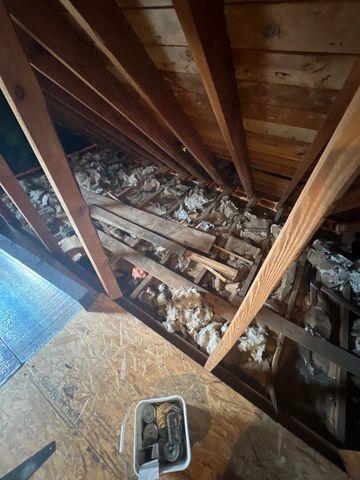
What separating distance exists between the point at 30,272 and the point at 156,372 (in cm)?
150

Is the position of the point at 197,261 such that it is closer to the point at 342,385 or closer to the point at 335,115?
the point at 342,385

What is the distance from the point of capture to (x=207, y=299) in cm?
194

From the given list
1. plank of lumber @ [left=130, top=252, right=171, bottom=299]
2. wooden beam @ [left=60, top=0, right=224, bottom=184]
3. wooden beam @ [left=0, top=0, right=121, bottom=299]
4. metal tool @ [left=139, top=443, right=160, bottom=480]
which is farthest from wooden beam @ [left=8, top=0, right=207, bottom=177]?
metal tool @ [left=139, top=443, right=160, bottom=480]

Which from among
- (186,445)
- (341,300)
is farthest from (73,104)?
(341,300)

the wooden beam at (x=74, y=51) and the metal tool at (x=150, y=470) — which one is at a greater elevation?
the wooden beam at (x=74, y=51)

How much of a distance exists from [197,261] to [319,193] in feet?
5.95

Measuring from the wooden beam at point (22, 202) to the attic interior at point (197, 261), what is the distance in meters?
0.01

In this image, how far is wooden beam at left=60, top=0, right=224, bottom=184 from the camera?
3.01 ft

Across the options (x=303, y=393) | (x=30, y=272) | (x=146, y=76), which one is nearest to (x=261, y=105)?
(x=146, y=76)

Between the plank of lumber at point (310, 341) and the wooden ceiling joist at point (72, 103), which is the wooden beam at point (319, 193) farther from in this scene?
the wooden ceiling joist at point (72, 103)

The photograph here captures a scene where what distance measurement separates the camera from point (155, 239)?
2.39m

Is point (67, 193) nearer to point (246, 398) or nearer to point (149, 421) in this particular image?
point (149, 421)

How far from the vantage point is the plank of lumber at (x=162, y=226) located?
232cm

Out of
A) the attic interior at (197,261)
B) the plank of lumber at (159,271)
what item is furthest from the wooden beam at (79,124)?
the plank of lumber at (159,271)
